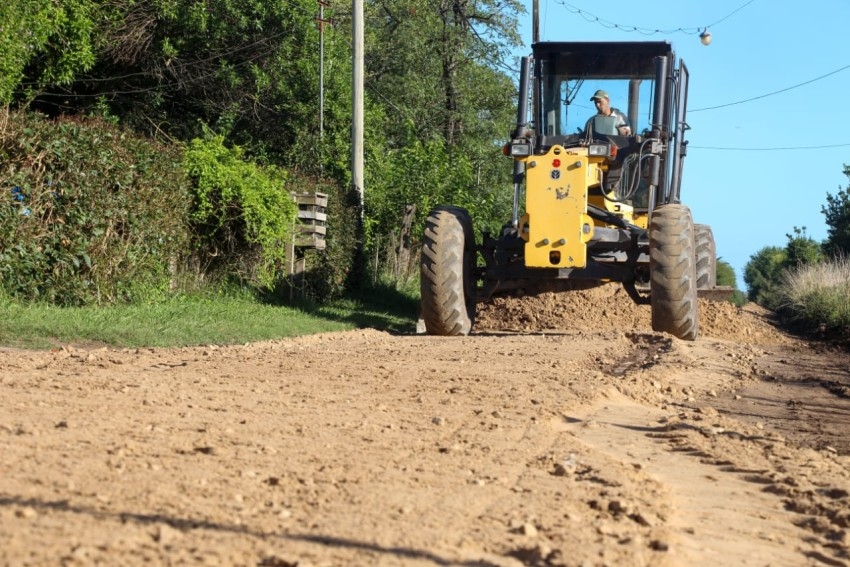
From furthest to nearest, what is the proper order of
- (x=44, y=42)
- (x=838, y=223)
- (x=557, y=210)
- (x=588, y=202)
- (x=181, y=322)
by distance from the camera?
1. (x=838, y=223)
2. (x=44, y=42)
3. (x=588, y=202)
4. (x=557, y=210)
5. (x=181, y=322)

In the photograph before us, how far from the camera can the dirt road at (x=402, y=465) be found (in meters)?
4.04

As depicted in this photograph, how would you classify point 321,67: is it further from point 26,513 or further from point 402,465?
point 26,513

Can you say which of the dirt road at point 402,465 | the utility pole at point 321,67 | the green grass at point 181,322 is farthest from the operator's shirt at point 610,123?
the utility pole at point 321,67

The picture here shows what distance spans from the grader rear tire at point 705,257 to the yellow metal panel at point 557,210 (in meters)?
3.34

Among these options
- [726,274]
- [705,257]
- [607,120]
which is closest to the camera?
[607,120]

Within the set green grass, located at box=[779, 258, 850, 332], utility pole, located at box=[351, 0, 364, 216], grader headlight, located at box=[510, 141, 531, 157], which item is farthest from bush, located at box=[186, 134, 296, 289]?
green grass, located at box=[779, 258, 850, 332]

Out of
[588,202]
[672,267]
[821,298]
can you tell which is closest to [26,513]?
[672,267]

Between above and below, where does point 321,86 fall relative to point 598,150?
above

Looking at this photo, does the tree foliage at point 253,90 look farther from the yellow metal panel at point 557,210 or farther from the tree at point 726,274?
the tree at point 726,274

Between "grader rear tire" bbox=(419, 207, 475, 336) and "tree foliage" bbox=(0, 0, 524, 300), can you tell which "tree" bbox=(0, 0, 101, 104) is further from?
"grader rear tire" bbox=(419, 207, 475, 336)

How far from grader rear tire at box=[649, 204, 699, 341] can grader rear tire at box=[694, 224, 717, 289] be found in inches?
96.5

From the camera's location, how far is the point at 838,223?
4459 centimetres

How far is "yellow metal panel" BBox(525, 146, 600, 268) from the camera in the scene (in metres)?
14.2

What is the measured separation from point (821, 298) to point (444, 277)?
14261 millimetres
